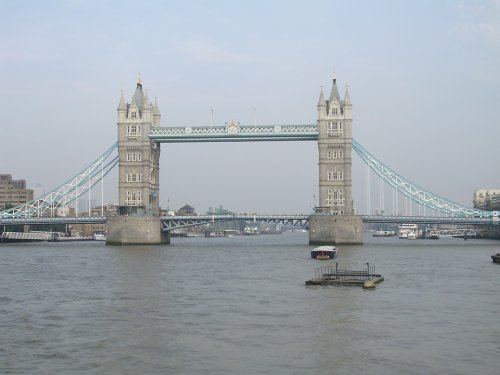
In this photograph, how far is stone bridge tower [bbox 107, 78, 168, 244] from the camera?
11244 cm

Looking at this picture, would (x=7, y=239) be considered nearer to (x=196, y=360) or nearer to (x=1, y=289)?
(x=1, y=289)

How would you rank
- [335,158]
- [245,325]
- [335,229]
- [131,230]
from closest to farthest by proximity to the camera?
[245,325]
[335,229]
[131,230]
[335,158]

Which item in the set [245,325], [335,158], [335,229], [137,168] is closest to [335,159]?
[335,158]

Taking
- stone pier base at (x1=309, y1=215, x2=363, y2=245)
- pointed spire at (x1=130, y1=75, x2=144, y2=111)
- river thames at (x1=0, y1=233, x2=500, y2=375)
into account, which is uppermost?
pointed spire at (x1=130, y1=75, x2=144, y2=111)

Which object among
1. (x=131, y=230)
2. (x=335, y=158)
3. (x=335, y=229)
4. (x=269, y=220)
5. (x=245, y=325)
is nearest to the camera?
(x=245, y=325)

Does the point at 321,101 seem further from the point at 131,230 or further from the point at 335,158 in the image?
the point at 131,230

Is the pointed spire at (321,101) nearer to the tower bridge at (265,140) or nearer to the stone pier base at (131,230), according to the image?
the tower bridge at (265,140)

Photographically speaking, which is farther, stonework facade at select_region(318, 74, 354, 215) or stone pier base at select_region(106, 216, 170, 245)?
stonework facade at select_region(318, 74, 354, 215)

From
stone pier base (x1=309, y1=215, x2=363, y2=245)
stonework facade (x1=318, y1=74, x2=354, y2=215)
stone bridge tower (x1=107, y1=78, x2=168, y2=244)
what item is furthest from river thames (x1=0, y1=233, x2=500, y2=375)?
stone bridge tower (x1=107, y1=78, x2=168, y2=244)

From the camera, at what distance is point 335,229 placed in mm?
105938

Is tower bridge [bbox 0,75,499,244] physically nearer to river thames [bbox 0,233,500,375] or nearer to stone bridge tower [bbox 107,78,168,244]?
stone bridge tower [bbox 107,78,168,244]

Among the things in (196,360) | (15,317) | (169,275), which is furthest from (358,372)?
(169,275)

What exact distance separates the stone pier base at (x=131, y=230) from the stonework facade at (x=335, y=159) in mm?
24409

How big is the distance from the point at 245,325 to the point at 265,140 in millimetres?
79674
